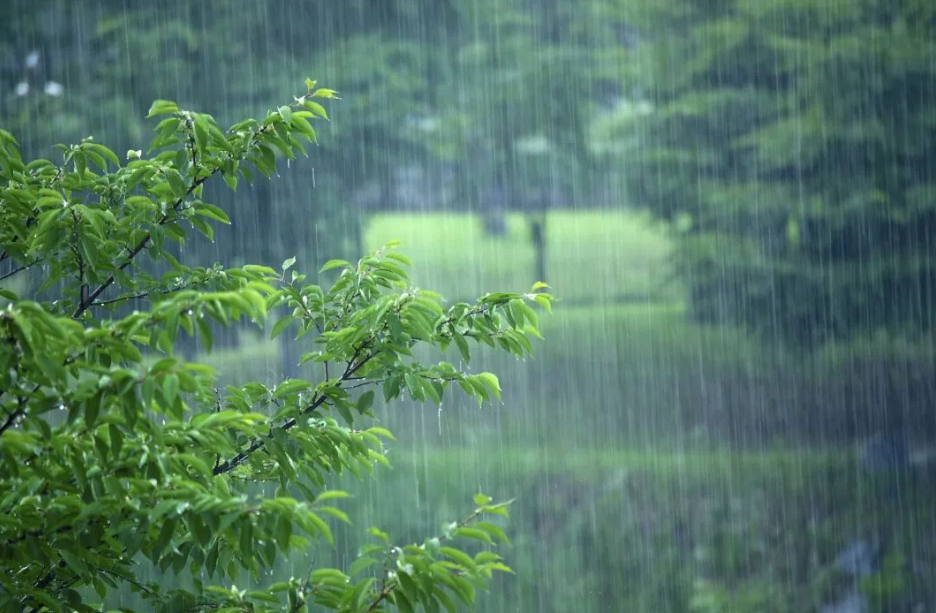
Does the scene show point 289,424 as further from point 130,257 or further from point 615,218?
point 615,218

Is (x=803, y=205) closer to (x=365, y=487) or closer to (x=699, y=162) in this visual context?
(x=699, y=162)

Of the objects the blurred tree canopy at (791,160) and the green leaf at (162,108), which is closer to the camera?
the green leaf at (162,108)

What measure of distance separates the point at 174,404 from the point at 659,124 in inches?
213

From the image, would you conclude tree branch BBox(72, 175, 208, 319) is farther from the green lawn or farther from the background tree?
the green lawn

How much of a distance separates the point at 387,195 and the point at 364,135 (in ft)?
1.35

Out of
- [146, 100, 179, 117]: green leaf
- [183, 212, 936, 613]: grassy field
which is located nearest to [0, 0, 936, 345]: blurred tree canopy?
[183, 212, 936, 613]: grassy field

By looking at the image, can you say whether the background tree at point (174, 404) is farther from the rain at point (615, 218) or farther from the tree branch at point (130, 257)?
the rain at point (615, 218)

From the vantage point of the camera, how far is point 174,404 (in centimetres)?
134

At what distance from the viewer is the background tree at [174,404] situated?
53.7 inches

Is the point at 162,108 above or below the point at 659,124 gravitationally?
below

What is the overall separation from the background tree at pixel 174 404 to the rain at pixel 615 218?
399 cm

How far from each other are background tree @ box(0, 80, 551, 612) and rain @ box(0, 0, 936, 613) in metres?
3.99

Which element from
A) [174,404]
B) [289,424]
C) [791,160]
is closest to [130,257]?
[289,424]

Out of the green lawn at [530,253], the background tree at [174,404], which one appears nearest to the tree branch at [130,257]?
the background tree at [174,404]
